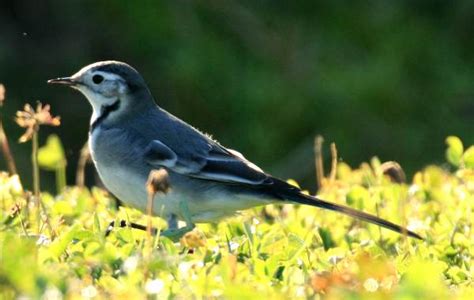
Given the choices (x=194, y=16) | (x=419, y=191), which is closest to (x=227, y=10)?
(x=194, y=16)

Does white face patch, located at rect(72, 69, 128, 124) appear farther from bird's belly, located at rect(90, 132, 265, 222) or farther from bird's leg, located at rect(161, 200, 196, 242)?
bird's leg, located at rect(161, 200, 196, 242)

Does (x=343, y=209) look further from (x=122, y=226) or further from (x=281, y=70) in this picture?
(x=281, y=70)

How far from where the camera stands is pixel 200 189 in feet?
20.5

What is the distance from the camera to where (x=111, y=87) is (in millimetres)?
6699

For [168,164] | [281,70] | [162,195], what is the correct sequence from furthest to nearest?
[281,70] < [168,164] < [162,195]

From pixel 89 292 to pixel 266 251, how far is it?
116 cm

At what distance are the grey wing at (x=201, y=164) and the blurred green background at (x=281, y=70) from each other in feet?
16.0

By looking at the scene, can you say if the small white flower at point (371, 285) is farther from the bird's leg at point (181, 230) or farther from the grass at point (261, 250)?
the bird's leg at point (181, 230)

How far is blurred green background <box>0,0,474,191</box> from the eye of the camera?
11.6m

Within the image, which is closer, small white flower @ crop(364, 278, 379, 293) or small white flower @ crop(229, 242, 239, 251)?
small white flower @ crop(364, 278, 379, 293)

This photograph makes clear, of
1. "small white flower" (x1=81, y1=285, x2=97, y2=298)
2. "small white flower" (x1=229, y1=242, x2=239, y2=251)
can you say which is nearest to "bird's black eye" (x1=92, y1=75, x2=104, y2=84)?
"small white flower" (x1=229, y1=242, x2=239, y2=251)

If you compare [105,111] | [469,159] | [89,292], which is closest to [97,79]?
[105,111]

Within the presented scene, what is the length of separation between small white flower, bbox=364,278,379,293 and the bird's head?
104 inches

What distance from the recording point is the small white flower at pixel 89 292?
414cm
